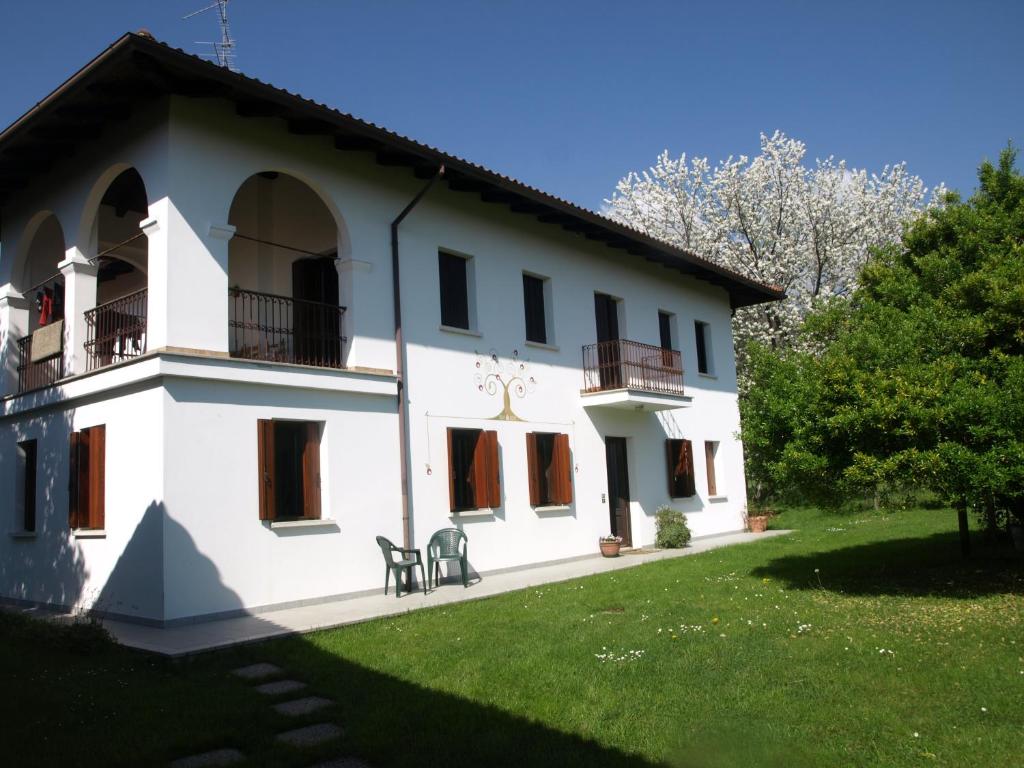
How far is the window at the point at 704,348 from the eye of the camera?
65.8 feet

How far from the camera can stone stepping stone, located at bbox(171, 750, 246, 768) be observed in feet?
15.6

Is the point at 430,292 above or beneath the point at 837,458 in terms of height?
above

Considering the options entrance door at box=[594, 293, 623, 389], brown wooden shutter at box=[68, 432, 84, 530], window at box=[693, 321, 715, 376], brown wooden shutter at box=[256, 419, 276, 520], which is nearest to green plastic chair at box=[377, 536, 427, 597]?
brown wooden shutter at box=[256, 419, 276, 520]

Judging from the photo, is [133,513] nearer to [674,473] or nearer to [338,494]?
[338,494]

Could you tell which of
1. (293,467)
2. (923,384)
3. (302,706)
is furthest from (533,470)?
(302,706)

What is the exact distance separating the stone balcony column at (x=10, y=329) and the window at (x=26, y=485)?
3.92 feet

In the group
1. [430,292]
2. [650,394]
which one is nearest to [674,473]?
[650,394]

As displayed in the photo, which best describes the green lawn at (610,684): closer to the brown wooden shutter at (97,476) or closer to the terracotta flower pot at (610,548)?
the brown wooden shutter at (97,476)

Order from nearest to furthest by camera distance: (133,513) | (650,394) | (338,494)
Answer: (133,513) → (338,494) → (650,394)

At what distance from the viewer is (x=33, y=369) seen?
12.6 metres

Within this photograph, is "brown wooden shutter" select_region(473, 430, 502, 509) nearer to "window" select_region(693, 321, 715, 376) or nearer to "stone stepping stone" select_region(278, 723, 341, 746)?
"stone stepping stone" select_region(278, 723, 341, 746)

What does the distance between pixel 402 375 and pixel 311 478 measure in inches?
81.9

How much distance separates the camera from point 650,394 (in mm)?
15688

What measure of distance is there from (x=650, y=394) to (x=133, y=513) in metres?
9.38
